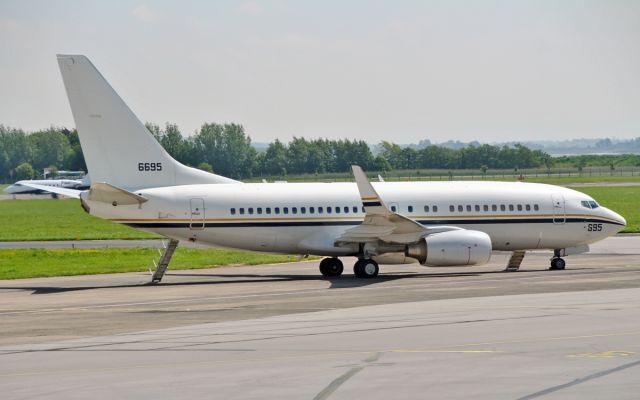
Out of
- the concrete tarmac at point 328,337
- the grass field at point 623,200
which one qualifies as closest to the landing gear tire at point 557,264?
the concrete tarmac at point 328,337

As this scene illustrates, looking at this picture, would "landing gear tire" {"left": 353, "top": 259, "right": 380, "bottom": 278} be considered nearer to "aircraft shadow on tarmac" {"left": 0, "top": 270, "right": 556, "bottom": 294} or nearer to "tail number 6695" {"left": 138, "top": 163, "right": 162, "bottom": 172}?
"aircraft shadow on tarmac" {"left": 0, "top": 270, "right": 556, "bottom": 294}

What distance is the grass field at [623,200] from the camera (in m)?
70.7

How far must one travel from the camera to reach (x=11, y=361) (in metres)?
20.1

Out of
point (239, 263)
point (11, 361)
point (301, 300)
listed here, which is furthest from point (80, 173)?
point (11, 361)

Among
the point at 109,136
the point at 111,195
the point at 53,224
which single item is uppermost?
the point at 109,136

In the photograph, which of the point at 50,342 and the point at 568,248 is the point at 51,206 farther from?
the point at 50,342

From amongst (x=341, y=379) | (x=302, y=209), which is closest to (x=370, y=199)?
(x=302, y=209)

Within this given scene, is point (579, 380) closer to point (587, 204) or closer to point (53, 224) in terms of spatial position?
point (587, 204)

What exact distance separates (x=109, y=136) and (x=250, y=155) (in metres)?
72.2

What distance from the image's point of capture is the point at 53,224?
3145 inches

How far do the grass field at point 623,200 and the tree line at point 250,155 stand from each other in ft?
80.2

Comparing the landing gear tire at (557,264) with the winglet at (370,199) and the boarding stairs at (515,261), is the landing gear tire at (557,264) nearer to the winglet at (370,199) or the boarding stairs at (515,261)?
the boarding stairs at (515,261)

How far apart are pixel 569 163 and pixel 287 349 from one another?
176560 mm

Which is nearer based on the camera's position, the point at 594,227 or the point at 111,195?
the point at 111,195
